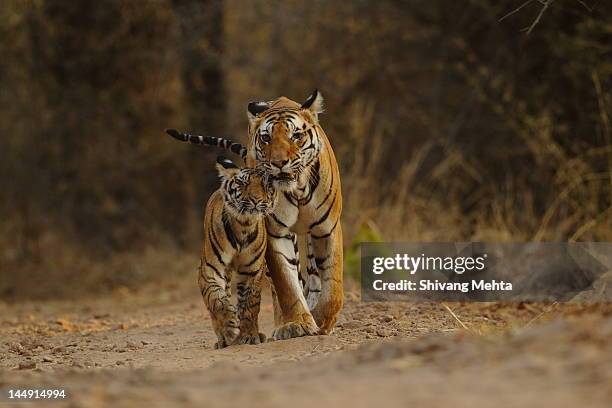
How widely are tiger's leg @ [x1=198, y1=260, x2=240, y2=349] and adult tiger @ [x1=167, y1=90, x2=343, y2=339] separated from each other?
0.96 ft

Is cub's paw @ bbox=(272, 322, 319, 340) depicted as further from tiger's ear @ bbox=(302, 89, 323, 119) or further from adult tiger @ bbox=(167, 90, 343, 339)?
tiger's ear @ bbox=(302, 89, 323, 119)

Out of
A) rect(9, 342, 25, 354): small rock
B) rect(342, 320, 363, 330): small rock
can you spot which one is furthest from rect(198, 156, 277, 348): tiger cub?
rect(9, 342, 25, 354): small rock

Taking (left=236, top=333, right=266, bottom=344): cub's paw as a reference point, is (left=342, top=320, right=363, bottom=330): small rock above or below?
above

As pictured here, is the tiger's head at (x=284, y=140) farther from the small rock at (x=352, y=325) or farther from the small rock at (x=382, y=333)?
the small rock at (x=352, y=325)

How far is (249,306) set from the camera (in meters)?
7.04

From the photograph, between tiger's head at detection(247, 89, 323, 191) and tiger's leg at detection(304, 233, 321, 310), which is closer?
tiger's head at detection(247, 89, 323, 191)

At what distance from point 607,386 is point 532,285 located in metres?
6.15

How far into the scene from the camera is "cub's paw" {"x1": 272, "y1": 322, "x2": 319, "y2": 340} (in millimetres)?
6918

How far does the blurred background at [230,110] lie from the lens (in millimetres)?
13773

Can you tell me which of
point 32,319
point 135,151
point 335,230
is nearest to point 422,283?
point 335,230

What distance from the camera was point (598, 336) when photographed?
14.5ft

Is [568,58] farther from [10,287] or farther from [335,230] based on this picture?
[10,287]

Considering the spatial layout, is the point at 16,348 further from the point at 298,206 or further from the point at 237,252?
the point at 298,206

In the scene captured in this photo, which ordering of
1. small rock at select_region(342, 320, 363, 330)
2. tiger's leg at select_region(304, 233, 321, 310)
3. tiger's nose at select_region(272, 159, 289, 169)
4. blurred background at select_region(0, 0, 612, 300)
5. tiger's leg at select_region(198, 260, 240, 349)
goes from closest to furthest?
1. tiger's nose at select_region(272, 159, 289, 169)
2. tiger's leg at select_region(198, 260, 240, 349)
3. tiger's leg at select_region(304, 233, 321, 310)
4. small rock at select_region(342, 320, 363, 330)
5. blurred background at select_region(0, 0, 612, 300)
